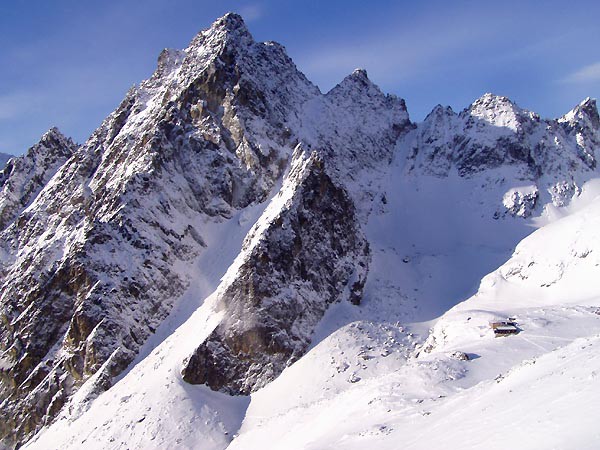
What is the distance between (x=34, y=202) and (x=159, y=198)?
3756 centimetres

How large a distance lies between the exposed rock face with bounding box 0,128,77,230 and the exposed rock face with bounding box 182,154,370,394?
186 feet

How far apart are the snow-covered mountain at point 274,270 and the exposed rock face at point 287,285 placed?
0.66 feet

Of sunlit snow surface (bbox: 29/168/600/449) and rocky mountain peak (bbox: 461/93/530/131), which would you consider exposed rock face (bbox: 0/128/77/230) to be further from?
rocky mountain peak (bbox: 461/93/530/131)

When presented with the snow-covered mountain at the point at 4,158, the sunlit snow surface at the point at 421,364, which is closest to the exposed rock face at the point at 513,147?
the sunlit snow surface at the point at 421,364

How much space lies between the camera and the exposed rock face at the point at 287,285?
53.2 meters

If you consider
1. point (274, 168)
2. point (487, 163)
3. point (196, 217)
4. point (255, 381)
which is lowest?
point (255, 381)

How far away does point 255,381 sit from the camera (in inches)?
2085

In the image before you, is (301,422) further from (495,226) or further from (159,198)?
(495,226)

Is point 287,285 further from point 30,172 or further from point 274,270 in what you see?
point 30,172

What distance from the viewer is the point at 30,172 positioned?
10738 cm

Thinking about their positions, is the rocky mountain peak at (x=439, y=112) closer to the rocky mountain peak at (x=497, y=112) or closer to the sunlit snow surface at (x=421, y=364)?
the rocky mountain peak at (x=497, y=112)

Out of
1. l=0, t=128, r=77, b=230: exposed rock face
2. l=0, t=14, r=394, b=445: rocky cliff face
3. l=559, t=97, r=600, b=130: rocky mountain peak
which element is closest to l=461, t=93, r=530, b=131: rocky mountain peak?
l=559, t=97, r=600, b=130: rocky mountain peak

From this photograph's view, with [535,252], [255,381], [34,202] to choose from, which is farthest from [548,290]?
[34,202]

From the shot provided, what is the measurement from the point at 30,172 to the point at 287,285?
70.9m
